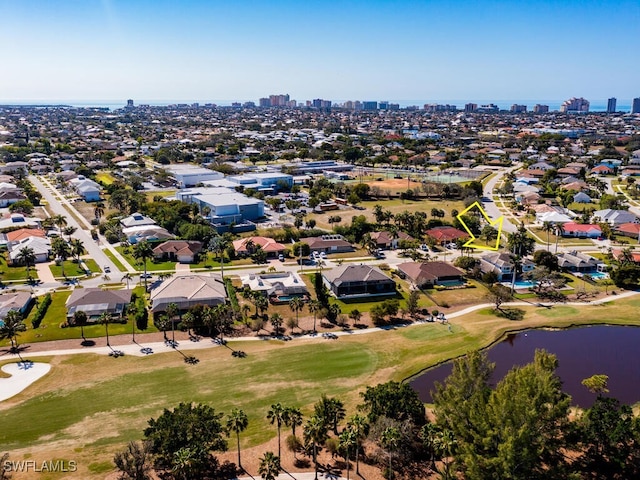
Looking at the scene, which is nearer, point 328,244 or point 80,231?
point 328,244

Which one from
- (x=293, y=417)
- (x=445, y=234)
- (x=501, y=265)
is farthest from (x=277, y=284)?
(x=445, y=234)

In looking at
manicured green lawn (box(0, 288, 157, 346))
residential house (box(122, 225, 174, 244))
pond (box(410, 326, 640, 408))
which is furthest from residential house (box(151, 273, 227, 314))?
pond (box(410, 326, 640, 408))

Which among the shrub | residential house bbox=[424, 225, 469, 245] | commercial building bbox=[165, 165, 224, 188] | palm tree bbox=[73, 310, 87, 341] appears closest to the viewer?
palm tree bbox=[73, 310, 87, 341]

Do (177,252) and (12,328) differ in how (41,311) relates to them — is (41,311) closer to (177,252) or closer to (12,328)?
(12,328)

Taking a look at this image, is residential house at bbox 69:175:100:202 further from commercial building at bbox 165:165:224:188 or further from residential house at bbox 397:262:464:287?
residential house at bbox 397:262:464:287

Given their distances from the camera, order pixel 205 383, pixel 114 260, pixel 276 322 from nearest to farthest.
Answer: pixel 205 383
pixel 276 322
pixel 114 260

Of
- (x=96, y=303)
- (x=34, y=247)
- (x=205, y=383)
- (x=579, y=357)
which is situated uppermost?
(x=34, y=247)

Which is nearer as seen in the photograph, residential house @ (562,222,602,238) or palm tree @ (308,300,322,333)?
palm tree @ (308,300,322,333)

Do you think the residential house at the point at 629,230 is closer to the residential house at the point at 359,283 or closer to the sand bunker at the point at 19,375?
the residential house at the point at 359,283
